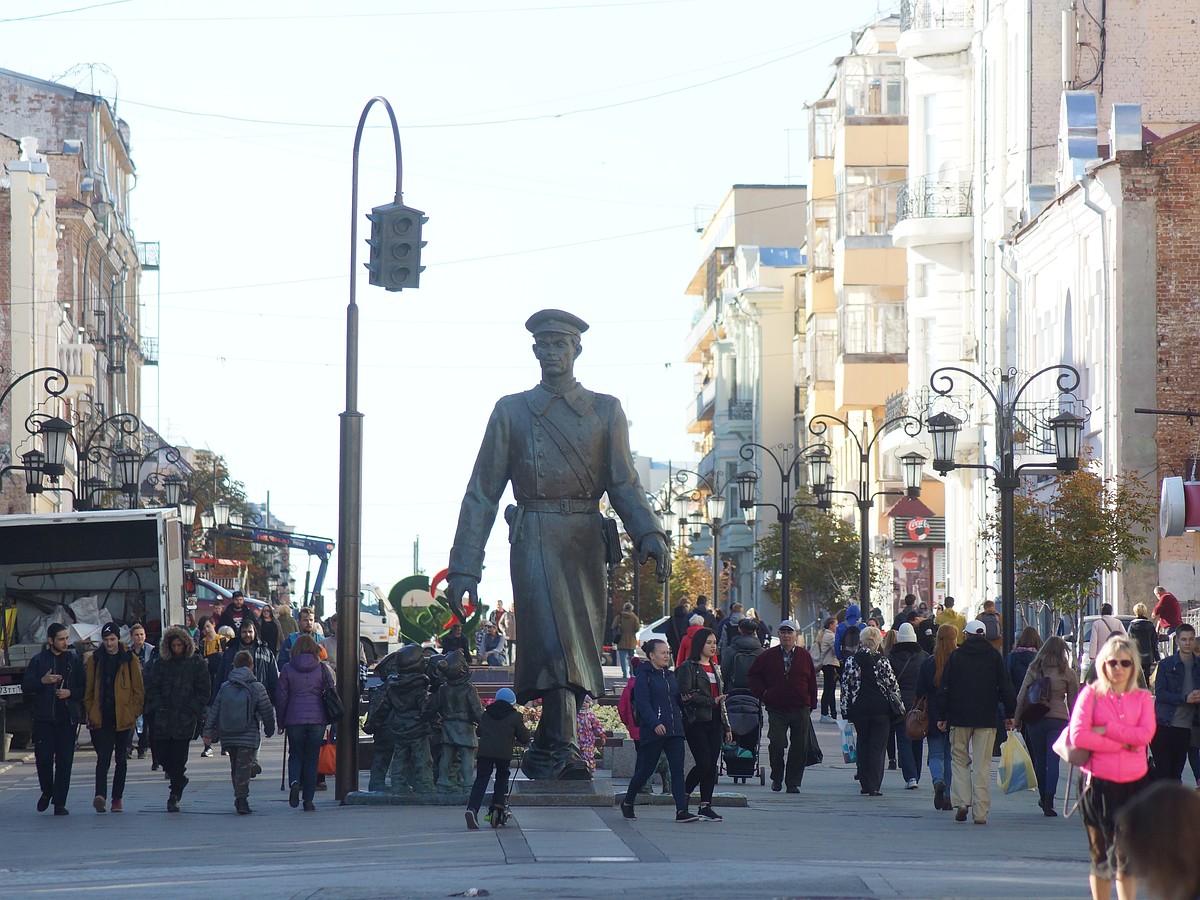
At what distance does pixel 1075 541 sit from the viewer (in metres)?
32.4

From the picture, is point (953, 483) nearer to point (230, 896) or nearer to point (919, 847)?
point (919, 847)

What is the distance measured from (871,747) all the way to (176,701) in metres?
6.00

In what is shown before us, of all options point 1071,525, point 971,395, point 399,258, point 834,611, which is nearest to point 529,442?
point 399,258

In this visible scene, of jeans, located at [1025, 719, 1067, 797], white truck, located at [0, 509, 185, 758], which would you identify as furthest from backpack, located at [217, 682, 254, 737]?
white truck, located at [0, 509, 185, 758]

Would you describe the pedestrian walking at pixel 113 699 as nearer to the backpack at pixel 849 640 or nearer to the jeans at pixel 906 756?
the jeans at pixel 906 756

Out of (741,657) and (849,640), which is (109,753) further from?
(849,640)

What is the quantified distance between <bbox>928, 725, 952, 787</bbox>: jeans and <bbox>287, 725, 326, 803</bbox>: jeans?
4.93 metres

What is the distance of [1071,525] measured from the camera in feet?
106

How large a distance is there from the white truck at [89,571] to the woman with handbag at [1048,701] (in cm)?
1473

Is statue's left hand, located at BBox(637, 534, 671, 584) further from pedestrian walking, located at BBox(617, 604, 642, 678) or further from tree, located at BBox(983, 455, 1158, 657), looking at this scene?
pedestrian walking, located at BBox(617, 604, 642, 678)

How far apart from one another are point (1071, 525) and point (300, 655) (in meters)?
16.3

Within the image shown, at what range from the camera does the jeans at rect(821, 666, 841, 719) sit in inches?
1254

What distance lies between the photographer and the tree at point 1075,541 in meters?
32.2

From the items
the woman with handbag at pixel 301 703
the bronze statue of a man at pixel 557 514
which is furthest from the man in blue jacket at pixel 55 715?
the bronze statue of a man at pixel 557 514
